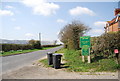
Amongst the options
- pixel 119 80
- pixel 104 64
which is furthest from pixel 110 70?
pixel 119 80

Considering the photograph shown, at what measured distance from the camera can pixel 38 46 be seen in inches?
1740

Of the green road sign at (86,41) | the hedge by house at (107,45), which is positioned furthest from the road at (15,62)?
the hedge by house at (107,45)

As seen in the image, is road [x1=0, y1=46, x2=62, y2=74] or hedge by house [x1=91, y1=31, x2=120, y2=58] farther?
hedge by house [x1=91, y1=31, x2=120, y2=58]

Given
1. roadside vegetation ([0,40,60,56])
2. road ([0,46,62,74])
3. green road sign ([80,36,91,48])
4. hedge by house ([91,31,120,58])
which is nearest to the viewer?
road ([0,46,62,74])

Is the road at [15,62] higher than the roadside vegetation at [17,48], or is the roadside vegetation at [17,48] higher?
the roadside vegetation at [17,48]

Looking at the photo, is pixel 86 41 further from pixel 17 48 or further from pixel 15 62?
pixel 17 48

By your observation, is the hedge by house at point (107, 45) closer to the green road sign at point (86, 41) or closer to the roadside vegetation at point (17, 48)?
the green road sign at point (86, 41)

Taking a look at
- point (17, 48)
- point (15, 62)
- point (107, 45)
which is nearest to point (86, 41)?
point (107, 45)

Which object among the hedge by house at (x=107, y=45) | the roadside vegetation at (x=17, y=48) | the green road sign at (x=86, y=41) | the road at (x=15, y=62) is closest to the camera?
the road at (x=15, y=62)

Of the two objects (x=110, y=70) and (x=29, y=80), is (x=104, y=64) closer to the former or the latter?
(x=110, y=70)

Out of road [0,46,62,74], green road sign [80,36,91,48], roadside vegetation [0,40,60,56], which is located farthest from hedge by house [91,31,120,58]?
roadside vegetation [0,40,60,56]

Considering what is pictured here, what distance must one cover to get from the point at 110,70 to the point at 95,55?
2.82 meters

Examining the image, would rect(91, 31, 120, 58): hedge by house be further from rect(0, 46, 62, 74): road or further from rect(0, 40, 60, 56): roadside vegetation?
rect(0, 40, 60, 56): roadside vegetation

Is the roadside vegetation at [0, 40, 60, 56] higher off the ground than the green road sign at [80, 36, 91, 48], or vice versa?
the green road sign at [80, 36, 91, 48]
